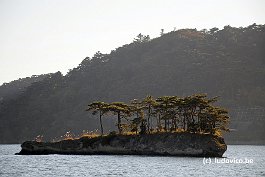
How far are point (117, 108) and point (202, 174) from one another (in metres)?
46.3

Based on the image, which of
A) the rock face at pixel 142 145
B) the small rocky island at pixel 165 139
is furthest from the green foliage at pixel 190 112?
the rock face at pixel 142 145

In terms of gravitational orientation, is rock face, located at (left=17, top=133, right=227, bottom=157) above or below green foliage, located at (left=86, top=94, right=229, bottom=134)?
below

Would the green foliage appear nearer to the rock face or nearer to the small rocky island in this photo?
the small rocky island

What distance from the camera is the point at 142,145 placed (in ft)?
337

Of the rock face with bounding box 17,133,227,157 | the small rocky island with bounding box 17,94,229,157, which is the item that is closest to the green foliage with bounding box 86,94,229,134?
the small rocky island with bounding box 17,94,229,157

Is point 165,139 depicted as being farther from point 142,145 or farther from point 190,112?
point 190,112

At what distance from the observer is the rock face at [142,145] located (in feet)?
316

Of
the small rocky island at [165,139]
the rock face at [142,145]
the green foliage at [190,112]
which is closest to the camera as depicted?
the rock face at [142,145]

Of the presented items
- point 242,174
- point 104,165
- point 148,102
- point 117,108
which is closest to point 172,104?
point 148,102

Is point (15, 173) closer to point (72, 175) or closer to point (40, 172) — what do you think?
point (40, 172)

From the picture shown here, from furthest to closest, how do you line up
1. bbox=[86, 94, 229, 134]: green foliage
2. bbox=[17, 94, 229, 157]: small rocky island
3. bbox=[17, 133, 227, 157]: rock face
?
bbox=[86, 94, 229, 134]: green foliage
bbox=[17, 94, 229, 157]: small rocky island
bbox=[17, 133, 227, 157]: rock face

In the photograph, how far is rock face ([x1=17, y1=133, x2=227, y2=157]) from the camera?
316 feet

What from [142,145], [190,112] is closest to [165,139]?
[142,145]

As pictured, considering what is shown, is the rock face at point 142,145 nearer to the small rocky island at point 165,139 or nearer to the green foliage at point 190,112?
the small rocky island at point 165,139
